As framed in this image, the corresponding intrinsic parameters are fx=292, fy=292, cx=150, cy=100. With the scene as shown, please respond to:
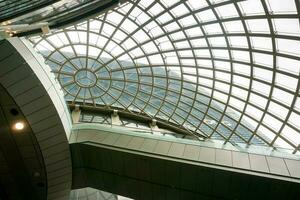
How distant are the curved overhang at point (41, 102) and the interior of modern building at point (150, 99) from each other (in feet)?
0.25

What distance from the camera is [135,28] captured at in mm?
35656

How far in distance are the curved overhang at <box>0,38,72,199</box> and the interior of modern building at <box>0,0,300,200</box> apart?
8 cm

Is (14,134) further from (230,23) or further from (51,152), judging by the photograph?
(230,23)

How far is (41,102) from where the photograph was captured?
1903 cm

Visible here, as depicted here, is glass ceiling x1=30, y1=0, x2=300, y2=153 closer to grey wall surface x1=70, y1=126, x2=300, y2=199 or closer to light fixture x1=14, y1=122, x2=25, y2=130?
grey wall surface x1=70, y1=126, x2=300, y2=199

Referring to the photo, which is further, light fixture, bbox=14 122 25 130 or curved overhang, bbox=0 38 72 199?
light fixture, bbox=14 122 25 130

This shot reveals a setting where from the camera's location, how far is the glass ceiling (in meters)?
27.1

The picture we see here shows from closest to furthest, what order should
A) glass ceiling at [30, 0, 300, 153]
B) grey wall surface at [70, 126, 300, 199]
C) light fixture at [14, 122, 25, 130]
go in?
grey wall surface at [70, 126, 300, 199]
light fixture at [14, 122, 25, 130]
glass ceiling at [30, 0, 300, 153]

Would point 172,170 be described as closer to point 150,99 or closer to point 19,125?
point 19,125

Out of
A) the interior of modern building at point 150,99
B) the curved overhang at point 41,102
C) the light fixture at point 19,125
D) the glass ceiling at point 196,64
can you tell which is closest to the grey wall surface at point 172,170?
the interior of modern building at point 150,99

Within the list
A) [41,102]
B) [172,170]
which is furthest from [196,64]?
[41,102]

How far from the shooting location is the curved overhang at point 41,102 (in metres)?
17.3

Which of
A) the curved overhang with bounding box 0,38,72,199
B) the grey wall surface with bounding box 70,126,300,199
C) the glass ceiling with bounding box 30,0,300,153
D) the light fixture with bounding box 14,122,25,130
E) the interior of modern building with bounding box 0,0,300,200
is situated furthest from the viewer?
the glass ceiling with bounding box 30,0,300,153

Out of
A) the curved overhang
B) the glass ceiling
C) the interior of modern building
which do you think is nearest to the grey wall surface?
the interior of modern building
